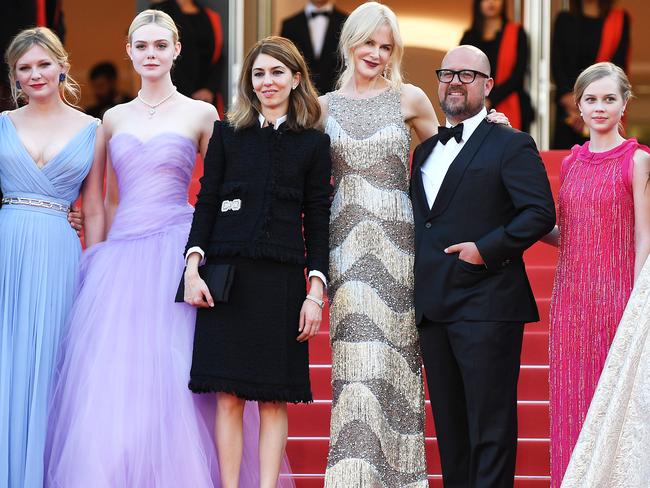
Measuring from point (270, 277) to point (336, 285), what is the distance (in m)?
0.37

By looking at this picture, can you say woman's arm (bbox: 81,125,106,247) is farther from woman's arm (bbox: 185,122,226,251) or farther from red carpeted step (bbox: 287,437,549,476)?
red carpeted step (bbox: 287,437,549,476)

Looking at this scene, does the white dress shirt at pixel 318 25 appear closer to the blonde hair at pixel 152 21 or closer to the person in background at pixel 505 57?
the person in background at pixel 505 57

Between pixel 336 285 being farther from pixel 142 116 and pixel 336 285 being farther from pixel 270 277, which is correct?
pixel 142 116

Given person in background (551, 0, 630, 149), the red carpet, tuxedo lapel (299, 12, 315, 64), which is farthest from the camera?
tuxedo lapel (299, 12, 315, 64)

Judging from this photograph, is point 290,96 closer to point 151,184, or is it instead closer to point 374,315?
point 151,184

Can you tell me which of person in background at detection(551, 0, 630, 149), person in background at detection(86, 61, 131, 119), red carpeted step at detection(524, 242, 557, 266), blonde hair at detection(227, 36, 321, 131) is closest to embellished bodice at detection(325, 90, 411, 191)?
blonde hair at detection(227, 36, 321, 131)

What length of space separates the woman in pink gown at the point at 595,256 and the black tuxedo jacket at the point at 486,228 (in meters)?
0.17

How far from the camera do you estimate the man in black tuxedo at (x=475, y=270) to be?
5211 mm

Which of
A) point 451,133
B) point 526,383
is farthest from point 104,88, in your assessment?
point 451,133

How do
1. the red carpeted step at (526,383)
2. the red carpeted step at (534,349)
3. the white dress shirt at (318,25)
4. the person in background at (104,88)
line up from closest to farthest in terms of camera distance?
the red carpeted step at (526,383), the red carpeted step at (534,349), the white dress shirt at (318,25), the person in background at (104,88)

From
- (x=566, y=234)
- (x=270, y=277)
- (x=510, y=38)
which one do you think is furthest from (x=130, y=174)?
(x=510, y=38)

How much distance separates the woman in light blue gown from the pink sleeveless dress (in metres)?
2.06

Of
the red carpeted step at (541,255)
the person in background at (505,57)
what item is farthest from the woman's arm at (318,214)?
the person in background at (505,57)

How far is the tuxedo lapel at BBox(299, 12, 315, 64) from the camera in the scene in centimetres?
1175
